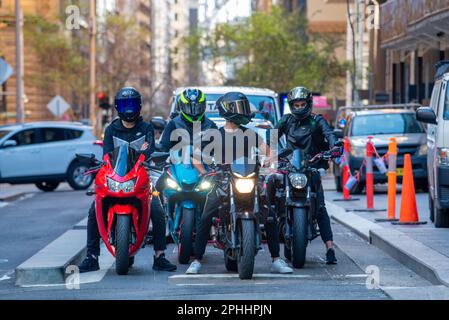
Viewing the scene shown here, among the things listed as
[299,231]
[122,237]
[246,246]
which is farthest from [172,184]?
[246,246]

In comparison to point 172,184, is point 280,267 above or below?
below

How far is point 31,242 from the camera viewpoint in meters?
16.2

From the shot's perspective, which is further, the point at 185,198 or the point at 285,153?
the point at 185,198

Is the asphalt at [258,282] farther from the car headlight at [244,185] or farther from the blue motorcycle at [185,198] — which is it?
the car headlight at [244,185]

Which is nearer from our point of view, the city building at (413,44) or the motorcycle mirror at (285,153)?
the motorcycle mirror at (285,153)

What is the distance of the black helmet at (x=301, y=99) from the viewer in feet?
41.4

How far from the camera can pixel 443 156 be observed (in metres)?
15.7

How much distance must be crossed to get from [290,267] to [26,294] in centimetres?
266

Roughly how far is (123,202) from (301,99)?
2.24 meters

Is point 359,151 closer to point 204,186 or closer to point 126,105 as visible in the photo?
point 204,186

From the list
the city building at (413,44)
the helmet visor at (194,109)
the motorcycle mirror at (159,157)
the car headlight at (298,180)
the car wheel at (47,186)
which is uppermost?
the city building at (413,44)

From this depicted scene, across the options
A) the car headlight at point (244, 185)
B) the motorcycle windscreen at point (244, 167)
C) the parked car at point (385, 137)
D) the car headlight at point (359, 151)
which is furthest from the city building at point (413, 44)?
the car headlight at point (244, 185)

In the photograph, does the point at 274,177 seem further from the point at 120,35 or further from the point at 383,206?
the point at 120,35
